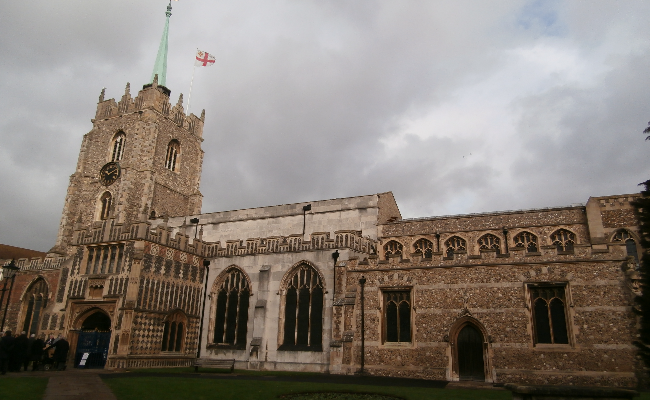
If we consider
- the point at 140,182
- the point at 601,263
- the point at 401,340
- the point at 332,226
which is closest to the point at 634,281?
the point at 601,263

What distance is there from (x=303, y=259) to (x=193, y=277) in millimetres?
7134

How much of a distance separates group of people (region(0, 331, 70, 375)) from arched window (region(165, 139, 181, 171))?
2351 cm

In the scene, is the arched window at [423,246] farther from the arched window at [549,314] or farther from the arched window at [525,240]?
the arched window at [549,314]

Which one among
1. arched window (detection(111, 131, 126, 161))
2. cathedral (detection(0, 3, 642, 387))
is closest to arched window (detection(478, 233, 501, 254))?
cathedral (detection(0, 3, 642, 387))

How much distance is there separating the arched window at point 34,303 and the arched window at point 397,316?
2266 cm

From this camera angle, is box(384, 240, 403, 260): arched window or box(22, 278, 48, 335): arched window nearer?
box(384, 240, 403, 260): arched window

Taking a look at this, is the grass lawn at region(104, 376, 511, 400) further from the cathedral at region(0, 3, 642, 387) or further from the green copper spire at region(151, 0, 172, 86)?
the green copper spire at region(151, 0, 172, 86)

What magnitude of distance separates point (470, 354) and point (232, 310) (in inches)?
529

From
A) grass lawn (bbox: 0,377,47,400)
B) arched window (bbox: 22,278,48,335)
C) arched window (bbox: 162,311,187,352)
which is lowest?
grass lawn (bbox: 0,377,47,400)

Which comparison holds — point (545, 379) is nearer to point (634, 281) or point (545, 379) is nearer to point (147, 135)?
point (634, 281)

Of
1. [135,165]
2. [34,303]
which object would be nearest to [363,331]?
[34,303]

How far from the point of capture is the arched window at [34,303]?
1226 inches

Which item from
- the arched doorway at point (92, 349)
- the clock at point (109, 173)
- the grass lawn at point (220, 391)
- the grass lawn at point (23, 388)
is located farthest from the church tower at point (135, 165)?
the grass lawn at point (220, 391)

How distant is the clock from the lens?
133 ft
